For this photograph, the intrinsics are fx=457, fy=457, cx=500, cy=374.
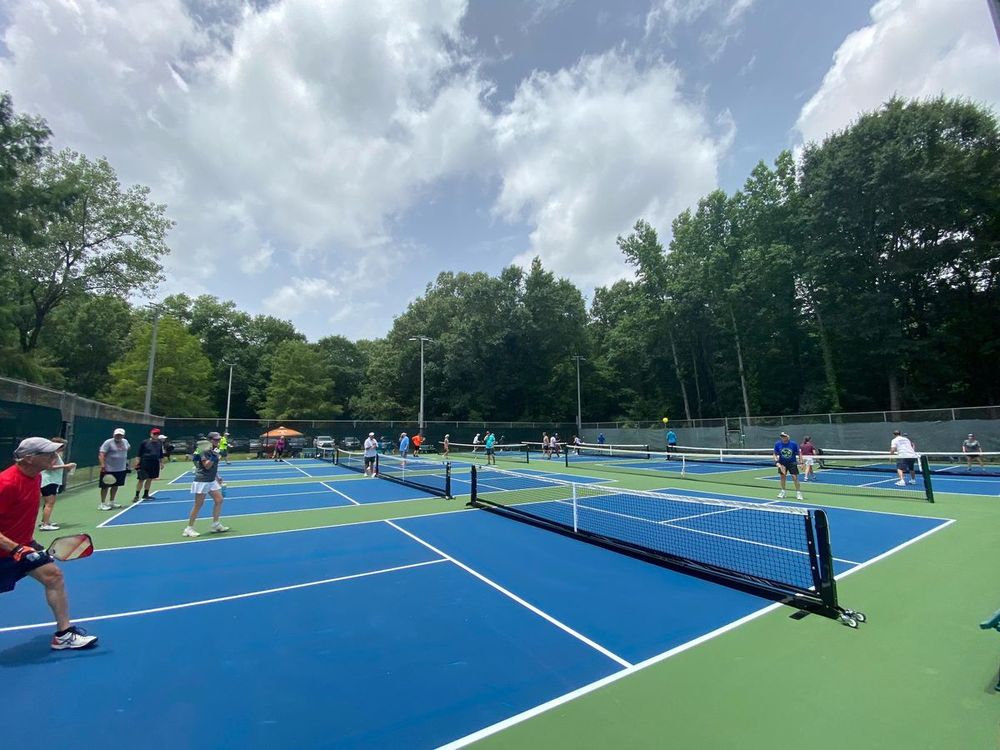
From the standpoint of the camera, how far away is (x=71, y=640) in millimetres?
4207

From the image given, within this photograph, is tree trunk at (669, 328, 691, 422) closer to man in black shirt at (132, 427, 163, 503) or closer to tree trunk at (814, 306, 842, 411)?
tree trunk at (814, 306, 842, 411)

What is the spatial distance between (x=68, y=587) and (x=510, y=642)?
5842mm

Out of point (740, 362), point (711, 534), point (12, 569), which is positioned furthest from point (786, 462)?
point (740, 362)

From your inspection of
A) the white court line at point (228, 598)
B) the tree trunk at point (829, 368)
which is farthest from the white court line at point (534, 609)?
the tree trunk at point (829, 368)

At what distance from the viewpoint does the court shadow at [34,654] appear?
157 inches

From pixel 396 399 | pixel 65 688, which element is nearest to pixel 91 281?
pixel 396 399

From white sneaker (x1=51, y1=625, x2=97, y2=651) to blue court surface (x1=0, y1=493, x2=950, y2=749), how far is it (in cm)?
8

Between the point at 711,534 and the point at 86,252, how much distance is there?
42.9 metres

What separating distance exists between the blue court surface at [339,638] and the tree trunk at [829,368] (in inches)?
1324

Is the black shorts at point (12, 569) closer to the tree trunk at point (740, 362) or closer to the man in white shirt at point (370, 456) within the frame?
the man in white shirt at point (370, 456)

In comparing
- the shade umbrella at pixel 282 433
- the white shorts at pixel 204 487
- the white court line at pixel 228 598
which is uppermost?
the shade umbrella at pixel 282 433

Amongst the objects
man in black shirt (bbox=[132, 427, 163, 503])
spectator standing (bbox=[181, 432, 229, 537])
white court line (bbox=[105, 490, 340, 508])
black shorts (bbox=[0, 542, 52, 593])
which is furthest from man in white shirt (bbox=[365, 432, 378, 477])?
black shorts (bbox=[0, 542, 52, 593])

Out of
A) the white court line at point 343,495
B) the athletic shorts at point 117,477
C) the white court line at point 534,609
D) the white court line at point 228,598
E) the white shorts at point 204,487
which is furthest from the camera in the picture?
the white court line at point 343,495

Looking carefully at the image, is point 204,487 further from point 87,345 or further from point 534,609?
point 87,345
